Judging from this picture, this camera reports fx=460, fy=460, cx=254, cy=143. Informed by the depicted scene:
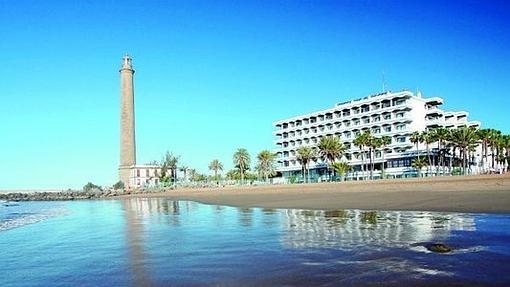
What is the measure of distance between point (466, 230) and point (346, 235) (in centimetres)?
358

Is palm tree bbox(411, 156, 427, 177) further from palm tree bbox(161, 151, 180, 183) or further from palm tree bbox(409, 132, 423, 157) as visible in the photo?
palm tree bbox(161, 151, 180, 183)

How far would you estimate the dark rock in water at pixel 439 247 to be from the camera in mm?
10242

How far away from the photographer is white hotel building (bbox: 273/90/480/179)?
10406cm

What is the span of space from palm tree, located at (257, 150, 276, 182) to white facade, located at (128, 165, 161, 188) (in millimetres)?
29482

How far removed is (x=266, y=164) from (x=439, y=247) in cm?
12149

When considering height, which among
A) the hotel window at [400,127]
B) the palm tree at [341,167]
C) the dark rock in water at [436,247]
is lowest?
the dark rock in water at [436,247]

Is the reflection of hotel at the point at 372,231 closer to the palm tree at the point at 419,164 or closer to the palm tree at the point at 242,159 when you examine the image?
the palm tree at the point at 419,164

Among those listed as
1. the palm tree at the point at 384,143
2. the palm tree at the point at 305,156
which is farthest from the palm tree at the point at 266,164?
the palm tree at the point at 384,143

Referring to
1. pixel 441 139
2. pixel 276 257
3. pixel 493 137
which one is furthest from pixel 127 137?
pixel 276 257

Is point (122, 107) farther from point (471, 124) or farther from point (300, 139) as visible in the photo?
point (471, 124)

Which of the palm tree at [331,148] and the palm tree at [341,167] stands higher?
the palm tree at [331,148]

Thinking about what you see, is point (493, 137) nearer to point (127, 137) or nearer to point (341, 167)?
point (341, 167)

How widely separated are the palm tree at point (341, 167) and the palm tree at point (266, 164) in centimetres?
2391

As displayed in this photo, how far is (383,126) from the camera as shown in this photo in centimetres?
10969
